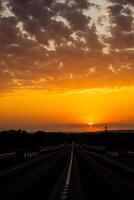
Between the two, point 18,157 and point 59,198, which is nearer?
point 59,198

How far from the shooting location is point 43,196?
721 inches

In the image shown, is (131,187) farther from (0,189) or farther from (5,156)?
(5,156)

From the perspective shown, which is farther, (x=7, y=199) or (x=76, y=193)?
(x=76, y=193)

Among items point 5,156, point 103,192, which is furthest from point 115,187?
point 5,156

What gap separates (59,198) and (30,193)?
8.74 feet

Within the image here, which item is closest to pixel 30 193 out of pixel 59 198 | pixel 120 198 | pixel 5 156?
pixel 59 198

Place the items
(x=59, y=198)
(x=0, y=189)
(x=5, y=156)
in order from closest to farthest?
(x=59, y=198), (x=0, y=189), (x=5, y=156)

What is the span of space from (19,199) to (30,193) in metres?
2.13

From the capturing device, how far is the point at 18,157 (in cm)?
6650

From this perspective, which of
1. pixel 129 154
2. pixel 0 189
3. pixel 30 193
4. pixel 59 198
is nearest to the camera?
pixel 59 198

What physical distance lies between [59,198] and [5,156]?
142 ft

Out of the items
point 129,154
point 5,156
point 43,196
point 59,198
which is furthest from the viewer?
point 129,154

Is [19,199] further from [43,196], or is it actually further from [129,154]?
[129,154]

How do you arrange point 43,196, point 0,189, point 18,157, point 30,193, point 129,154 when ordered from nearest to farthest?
point 43,196 → point 30,193 → point 0,189 → point 18,157 → point 129,154
